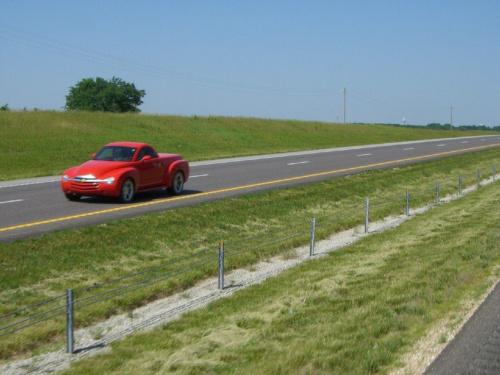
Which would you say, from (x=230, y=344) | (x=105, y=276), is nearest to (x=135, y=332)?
(x=230, y=344)

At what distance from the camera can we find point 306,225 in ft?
59.3

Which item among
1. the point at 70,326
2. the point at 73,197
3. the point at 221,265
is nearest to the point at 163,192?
the point at 73,197

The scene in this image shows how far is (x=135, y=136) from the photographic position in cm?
4809

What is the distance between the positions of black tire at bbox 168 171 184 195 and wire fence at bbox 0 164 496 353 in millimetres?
4333

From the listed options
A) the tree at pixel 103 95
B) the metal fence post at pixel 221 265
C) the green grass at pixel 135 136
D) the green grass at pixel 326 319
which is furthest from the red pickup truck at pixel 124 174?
the tree at pixel 103 95

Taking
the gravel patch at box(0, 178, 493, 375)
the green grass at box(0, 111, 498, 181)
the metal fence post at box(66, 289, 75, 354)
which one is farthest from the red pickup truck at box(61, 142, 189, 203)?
the metal fence post at box(66, 289, 75, 354)

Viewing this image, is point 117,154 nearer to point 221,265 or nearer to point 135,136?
point 221,265

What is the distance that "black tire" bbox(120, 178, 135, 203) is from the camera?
18.3 meters

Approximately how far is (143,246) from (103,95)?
321 ft

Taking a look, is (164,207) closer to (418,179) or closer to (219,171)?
(219,171)

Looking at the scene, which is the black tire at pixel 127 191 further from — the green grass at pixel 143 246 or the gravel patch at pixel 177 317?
the gravel patch at pixel 177 317

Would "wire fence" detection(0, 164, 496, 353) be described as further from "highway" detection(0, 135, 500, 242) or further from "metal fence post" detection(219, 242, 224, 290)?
"highway" detection(0, 135, 500, 242)

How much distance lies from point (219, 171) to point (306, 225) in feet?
38.6

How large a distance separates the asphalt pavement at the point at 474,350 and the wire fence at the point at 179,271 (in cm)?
418
